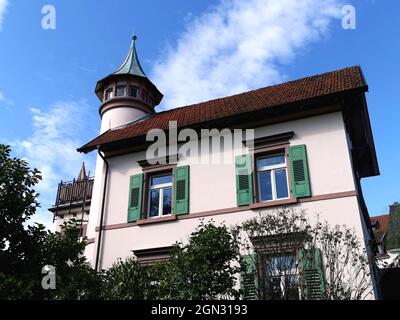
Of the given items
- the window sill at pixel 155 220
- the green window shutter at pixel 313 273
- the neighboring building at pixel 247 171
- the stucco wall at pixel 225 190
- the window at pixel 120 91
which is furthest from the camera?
the window at pixel 120 91

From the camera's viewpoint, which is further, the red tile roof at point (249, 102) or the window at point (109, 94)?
the window at point (109, 94)

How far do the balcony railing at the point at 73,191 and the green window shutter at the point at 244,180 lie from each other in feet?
33.5

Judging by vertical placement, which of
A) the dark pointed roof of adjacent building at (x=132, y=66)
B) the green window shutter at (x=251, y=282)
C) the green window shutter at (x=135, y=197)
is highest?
the dark pointed roof of adjacent building at (x=132, y=66)

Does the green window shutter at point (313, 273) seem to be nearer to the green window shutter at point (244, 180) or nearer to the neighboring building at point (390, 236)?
the green window shutter at point (244, 180)

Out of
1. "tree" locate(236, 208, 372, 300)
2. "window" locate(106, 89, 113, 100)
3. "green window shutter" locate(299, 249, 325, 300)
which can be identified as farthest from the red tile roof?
"green window shutter" locate(299, 249, 325, 300)

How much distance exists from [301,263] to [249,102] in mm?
6497

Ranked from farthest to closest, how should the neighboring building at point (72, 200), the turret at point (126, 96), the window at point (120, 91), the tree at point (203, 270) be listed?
the neighboring building at point (72, 200) < the window at point (120, 91) < the turret at point (126, 96) < the tree at point (203, 270)

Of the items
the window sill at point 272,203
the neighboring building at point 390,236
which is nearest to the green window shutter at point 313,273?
the window sill at point 272,203

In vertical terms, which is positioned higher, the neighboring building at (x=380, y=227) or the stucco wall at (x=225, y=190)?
the neighboring building at (x=380, y=227)

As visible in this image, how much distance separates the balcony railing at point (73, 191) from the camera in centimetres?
2091

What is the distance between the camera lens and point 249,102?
47.3 ft

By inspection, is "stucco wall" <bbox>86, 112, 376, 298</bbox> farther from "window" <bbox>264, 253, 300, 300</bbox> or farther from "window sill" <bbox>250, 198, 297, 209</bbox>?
"window" <bbox>264, 253, 300, 300</bbox>

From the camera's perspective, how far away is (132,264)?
971 cm
